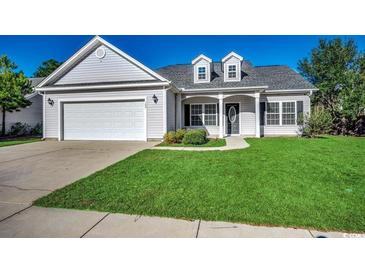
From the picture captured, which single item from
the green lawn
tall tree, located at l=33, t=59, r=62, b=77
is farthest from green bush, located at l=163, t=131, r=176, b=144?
tall tree, located at l=33, t=59, r=62, b=77

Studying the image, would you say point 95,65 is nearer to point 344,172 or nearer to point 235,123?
point 235,123

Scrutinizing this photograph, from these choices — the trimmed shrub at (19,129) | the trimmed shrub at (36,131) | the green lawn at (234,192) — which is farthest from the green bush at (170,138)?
the trimmed shrub at (19,129)

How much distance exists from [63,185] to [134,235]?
2706 mm

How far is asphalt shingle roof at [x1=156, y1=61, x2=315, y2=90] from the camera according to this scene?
14195mm

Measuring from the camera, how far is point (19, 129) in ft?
58.6

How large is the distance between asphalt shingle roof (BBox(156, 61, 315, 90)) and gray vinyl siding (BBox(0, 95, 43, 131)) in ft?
38.4

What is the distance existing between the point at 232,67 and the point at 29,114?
1747 centimetres

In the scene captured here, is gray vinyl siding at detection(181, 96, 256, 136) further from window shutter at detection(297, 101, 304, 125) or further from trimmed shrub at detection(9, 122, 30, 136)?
trimmed shrub at detection(9, 122, 30, 136)

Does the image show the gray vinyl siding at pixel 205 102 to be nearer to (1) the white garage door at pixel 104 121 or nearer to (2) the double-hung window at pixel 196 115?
(2) the double-hung window at pixel 196 115

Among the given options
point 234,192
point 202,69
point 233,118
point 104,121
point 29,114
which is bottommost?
point 234,192

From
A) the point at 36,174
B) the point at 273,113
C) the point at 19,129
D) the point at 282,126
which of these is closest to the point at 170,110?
the point at 273,113

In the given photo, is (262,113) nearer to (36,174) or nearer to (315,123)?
(315,123)

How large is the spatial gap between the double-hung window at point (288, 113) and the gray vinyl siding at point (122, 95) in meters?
8.21
